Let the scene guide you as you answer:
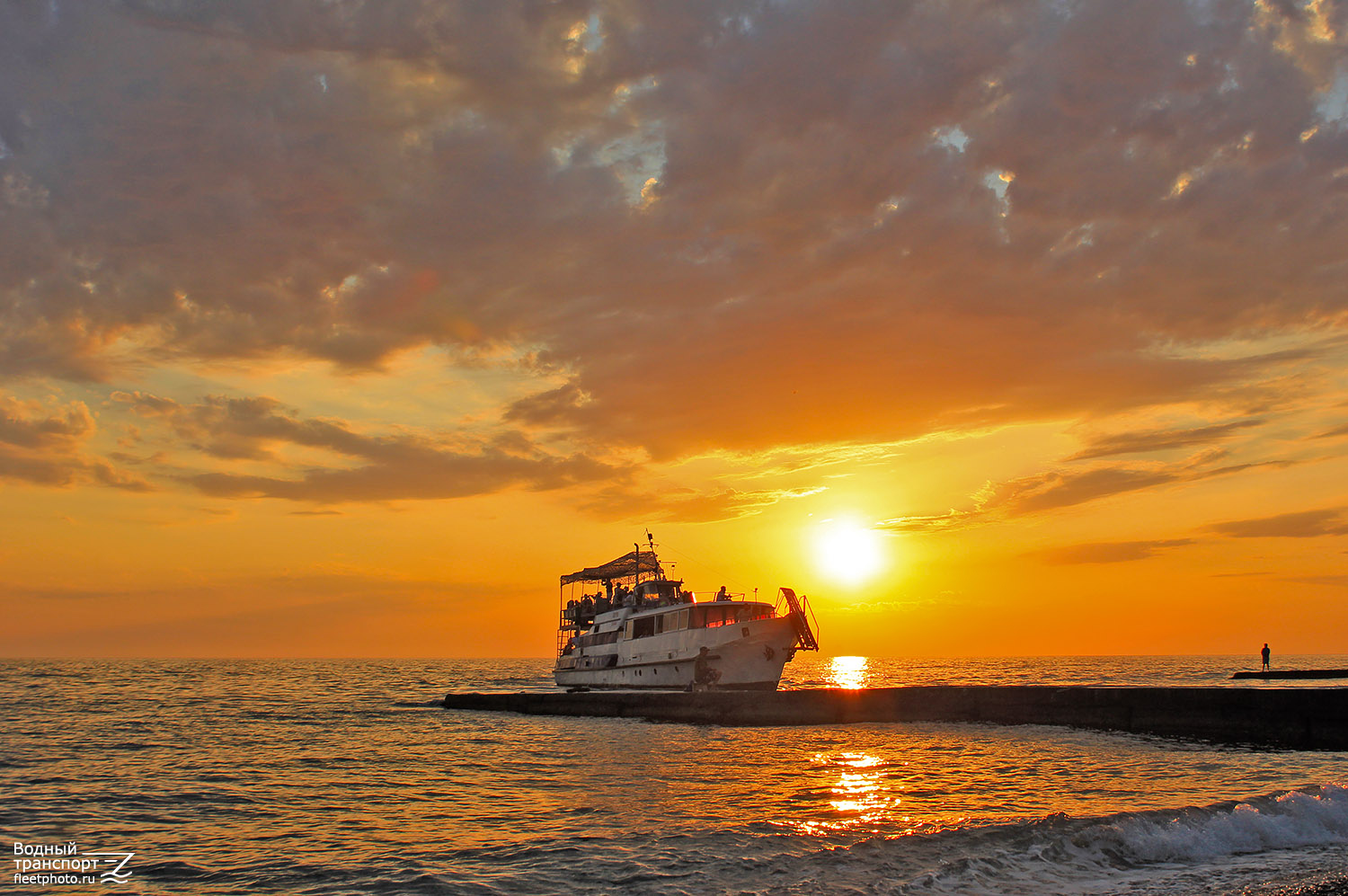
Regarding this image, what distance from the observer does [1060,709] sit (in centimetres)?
2997

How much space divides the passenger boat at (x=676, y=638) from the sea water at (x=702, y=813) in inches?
416

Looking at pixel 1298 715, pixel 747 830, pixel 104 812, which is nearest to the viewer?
pixel 747 830

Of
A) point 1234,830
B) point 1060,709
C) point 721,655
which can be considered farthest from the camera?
point 721,655

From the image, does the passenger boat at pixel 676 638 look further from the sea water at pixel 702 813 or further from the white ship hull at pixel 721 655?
the sea water at pixel 702 813

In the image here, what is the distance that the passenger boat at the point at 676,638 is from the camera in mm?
42844

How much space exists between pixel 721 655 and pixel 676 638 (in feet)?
13.1

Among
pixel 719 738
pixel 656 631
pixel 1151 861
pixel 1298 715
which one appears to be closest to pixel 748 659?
pixel 656 631

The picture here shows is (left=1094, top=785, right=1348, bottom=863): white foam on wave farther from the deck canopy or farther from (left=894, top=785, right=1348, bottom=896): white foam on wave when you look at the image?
the deck canopy

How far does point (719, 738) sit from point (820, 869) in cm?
1851

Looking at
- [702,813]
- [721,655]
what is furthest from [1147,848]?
[721,655]

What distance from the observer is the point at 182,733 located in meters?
36.3

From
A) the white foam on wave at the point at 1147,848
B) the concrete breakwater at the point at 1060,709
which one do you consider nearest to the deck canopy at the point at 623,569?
the concrete breakwater at the point at 1060,709

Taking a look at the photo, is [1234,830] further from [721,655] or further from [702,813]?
[721,655]

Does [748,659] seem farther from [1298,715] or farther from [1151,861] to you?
[1151,861]
